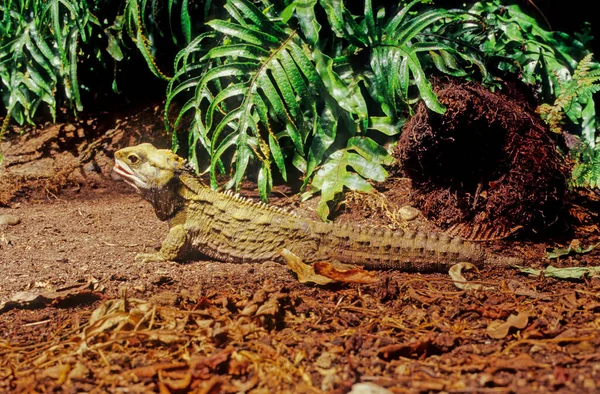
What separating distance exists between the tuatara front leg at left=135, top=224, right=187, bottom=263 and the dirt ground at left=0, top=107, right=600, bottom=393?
7.0 inches

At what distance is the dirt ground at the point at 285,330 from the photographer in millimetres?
2396

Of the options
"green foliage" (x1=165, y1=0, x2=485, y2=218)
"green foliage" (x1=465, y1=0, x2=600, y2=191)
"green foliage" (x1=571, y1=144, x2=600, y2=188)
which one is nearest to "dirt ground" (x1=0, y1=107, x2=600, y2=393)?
"green foliage" (x1=571, y1=144, x2=600, y2=188)

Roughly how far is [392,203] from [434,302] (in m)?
1.82

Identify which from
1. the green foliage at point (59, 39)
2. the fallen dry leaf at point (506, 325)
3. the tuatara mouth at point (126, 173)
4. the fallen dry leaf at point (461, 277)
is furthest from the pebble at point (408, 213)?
the green foliage at point (59, 39)

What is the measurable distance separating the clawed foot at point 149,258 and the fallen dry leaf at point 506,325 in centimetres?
267

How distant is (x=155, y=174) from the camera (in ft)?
15.8

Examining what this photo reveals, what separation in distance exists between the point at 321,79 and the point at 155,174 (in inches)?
64.2

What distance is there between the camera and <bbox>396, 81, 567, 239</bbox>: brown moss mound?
450cm

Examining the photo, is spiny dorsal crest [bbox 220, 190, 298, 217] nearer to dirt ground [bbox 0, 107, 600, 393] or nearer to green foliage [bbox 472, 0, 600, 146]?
dirt ground [bbox 0, 107, 600, 393]

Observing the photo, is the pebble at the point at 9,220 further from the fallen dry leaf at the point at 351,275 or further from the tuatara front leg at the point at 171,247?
the fallen dry leaf at the point at 351,275

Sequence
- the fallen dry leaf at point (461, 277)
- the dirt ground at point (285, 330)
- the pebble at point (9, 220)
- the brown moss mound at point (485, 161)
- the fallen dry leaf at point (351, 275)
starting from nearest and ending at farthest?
the dirt ground at point (285, 330) → the fallen dry leaf at point (461, 277) → the fallen dry leaf at point (351, 275) → the brown moss mound at point (485, 161) → the pebble at point (9, 220)

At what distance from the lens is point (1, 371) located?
2.59 meters

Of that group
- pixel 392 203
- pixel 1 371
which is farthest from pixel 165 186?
pixel 1 371

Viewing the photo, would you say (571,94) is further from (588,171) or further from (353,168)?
(353,168)
